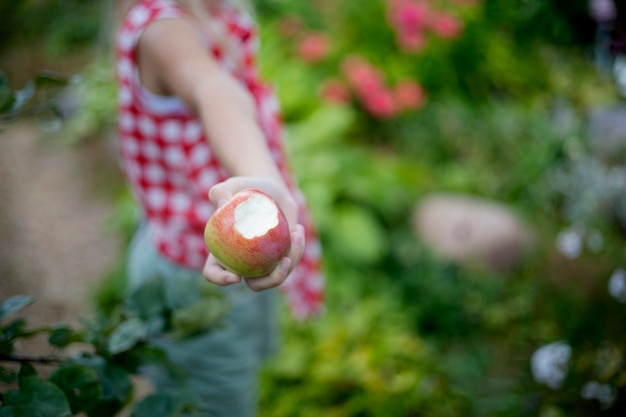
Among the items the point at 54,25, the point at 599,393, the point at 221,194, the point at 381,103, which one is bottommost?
the point at 599,393

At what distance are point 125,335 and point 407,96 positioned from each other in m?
2.73

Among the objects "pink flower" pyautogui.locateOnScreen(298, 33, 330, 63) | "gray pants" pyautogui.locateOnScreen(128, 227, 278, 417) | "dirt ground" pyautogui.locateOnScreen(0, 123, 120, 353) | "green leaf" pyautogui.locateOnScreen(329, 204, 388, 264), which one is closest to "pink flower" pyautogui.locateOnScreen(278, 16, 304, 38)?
"pink flower" pyautogui.locateOnScreen(298, 33, 330, 63)

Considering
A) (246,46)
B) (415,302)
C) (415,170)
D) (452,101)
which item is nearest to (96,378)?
(246,46)

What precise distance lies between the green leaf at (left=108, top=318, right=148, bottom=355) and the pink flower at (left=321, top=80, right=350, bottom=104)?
8.62 feet

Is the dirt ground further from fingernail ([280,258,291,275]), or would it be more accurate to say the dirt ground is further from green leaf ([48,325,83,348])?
fingernail ([280,258,291,275])

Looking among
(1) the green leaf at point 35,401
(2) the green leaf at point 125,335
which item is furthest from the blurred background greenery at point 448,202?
(1) the green leaf at point 35,401

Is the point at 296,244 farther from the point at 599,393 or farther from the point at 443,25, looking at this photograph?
the point at 443,25

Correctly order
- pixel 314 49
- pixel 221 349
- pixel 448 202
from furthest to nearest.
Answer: pixel 314 49 < pixel 448 202 < pixel 221 349

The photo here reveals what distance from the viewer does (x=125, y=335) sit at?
2.68ft

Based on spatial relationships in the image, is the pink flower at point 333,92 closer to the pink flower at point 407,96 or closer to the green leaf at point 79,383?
the pink flower at point 407,96

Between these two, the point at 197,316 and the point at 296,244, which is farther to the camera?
the point at 197,316

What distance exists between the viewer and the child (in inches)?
33.4

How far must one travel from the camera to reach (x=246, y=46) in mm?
1394

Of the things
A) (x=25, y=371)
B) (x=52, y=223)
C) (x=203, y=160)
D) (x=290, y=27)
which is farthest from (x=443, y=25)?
(x=25, y=371)
